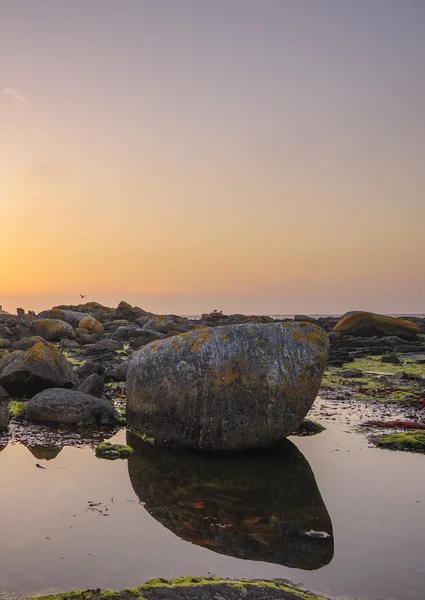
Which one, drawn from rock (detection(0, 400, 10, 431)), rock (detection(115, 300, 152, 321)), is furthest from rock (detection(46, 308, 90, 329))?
rock (detection(0, 400, 10, 431))

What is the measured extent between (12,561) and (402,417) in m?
9.13

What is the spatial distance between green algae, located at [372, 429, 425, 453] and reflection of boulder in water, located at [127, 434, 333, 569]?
1577 mm

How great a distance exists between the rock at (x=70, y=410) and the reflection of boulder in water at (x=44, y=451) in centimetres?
171

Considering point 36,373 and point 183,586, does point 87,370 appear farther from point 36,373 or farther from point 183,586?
point 183,586

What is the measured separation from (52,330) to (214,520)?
24225 millimetres

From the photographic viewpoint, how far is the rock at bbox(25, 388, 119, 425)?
10.7m

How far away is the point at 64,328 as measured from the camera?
1147 inches

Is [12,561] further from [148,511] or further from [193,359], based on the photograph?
[193,359]

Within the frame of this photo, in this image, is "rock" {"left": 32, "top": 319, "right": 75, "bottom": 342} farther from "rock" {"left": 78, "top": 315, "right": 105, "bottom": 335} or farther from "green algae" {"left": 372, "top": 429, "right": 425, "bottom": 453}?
"green algae" {"left": 372, "top": 429, "right": 425, "bottom": 453}

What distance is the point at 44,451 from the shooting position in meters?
8.75

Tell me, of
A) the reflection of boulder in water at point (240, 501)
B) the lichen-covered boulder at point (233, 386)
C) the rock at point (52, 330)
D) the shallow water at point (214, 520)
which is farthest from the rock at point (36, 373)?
the rock at point (52, 330)

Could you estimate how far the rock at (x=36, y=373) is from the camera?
41.7ft

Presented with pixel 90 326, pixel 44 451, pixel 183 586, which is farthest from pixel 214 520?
pixel 90 326

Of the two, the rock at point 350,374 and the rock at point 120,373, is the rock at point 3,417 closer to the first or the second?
the rock at point 120,373
